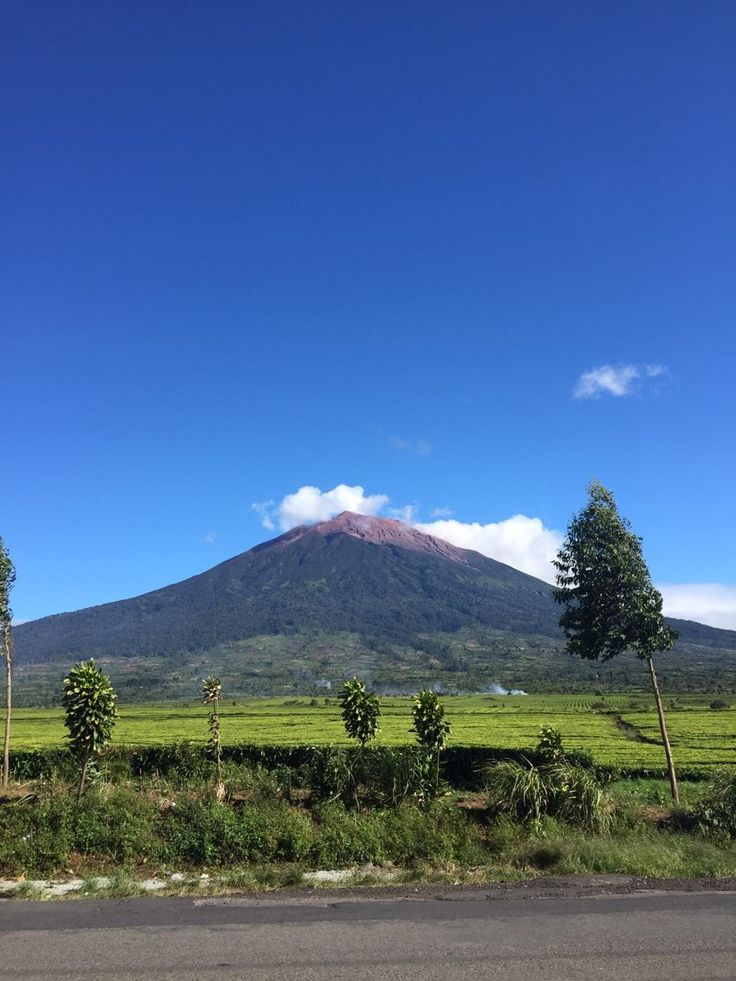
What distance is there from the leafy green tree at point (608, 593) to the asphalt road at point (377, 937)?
11.6m

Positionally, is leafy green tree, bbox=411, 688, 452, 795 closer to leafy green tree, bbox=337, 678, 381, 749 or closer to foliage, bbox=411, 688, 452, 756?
foliage, bbox=411, 688, 452, 756

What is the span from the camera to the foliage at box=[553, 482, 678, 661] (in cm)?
2450

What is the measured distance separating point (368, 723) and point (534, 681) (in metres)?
131

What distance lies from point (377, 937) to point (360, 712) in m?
12.2

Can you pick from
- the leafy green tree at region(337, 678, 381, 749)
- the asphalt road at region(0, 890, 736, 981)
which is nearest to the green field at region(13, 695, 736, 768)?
the leafy green tree at region(337, 678, 381, 749)

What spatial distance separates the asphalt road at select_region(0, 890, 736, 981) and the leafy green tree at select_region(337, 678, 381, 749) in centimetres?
941

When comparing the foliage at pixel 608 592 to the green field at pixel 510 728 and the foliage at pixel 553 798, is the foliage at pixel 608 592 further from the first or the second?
the green field at pixel 510 728

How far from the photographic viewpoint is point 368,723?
914 inches

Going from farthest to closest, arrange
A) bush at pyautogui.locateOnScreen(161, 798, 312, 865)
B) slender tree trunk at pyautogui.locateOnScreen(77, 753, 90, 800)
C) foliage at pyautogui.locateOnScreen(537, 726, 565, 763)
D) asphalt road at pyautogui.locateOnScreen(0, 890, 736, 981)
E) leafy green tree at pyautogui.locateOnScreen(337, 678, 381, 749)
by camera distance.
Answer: leafy green tree at pyautogui.locateOnScreen(337, 678, 381, 749) → foliage at pyautogui.locateOnScreen(537, 726, 565, 763) → slender tree trunk at pyautogui.locateOnScreen(77, 753, 90, 800) → bush at pyautogui.locateOnScreen(161, 798, 312, 865) → asphalt road at pyautogui.locateOnScreen(0, 890, 736, 981)

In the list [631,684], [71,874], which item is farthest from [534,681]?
[71,874]

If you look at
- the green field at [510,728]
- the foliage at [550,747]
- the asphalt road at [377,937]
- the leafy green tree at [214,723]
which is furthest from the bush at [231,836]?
the green field at [510,728]

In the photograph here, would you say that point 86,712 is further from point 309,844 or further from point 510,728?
point 510,728

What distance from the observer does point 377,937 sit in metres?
11.0

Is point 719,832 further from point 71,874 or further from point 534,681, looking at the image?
point 534,681
